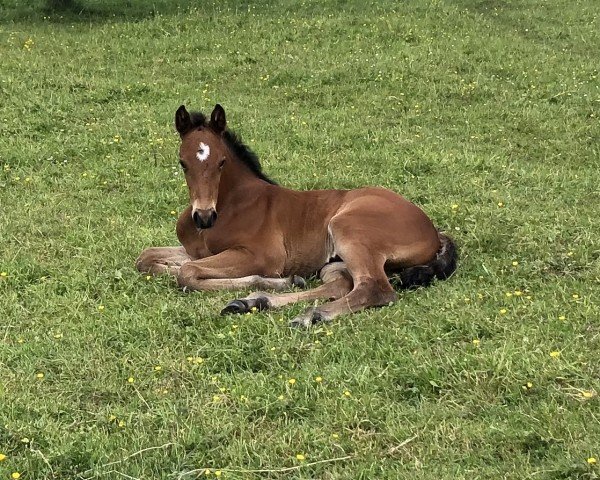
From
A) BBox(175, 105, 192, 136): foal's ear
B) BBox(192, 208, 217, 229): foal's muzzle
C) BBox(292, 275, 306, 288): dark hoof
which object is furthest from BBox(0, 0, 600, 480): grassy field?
BBox(175, 105, 192, 136): foal's ear

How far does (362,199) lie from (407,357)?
2232mm

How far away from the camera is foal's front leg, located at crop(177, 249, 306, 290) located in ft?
20.0

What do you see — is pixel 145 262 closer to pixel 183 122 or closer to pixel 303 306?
pixel 183 122

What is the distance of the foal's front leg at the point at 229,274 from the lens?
20.0ft

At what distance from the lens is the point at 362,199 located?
6.55 m

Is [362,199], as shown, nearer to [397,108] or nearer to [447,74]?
[397,108]

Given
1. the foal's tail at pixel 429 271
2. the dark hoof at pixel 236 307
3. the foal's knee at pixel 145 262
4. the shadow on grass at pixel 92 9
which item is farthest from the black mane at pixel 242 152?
the shadow on grass at pixel 92 9

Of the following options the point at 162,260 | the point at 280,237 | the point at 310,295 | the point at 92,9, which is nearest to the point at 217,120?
the point at 280,237

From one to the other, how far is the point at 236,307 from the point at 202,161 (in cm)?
139

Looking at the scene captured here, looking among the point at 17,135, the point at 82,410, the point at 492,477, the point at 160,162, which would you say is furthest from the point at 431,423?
the point at 17,135

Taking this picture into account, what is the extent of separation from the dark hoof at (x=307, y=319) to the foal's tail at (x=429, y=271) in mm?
992

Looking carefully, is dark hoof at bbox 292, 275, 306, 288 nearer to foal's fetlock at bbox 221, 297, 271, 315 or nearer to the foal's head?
foal's fetlock at bbox 221, 297, 271, 315

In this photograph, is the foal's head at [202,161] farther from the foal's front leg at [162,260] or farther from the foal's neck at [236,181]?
the foal's front leg at [162,260]

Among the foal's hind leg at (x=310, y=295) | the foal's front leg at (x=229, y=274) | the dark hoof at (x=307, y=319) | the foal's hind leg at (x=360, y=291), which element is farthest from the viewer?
the foal's front leg at (x=229, y=274)
